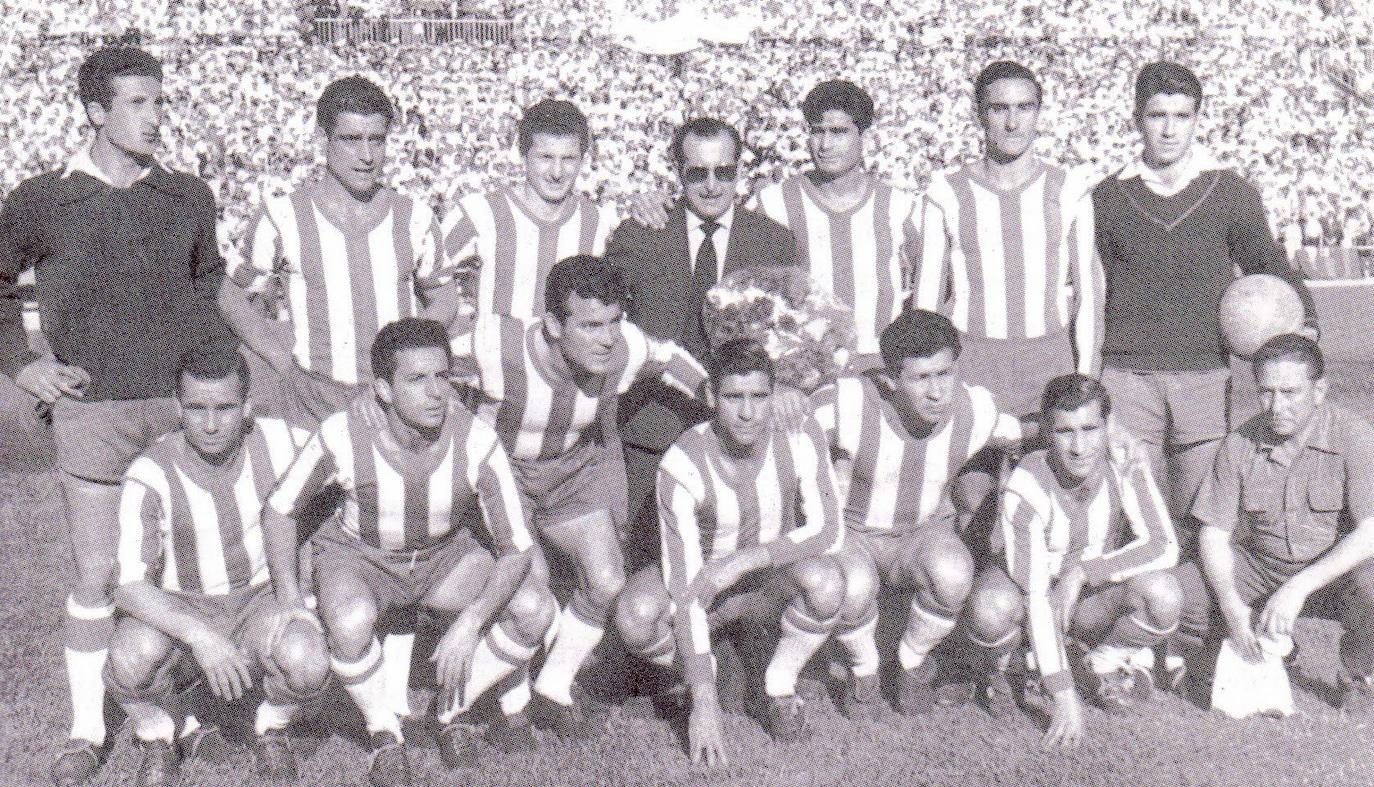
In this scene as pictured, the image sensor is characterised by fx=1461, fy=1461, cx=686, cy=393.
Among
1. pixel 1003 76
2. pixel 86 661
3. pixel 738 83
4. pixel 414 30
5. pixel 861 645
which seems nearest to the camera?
pixel 86 661

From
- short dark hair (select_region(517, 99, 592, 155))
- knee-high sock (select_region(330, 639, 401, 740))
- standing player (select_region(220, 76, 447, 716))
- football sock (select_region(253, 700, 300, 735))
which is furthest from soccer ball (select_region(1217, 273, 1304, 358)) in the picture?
football sock (select_region(253, 700, 300, 735))

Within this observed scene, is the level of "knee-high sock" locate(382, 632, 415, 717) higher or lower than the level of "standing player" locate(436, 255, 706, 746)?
lower

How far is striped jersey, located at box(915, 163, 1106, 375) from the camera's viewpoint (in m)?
4.36

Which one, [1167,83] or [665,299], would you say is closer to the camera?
[1167,83]

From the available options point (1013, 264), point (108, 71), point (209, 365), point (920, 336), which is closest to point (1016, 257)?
point (1013, 264)

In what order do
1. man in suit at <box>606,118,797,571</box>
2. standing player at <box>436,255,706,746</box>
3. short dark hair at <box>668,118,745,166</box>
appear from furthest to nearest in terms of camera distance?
man in suit at <box>606,118,797,571</box>, short dark hair at <box>668,118,745,166</box>, standing player at <box>436,255,706,746</box>

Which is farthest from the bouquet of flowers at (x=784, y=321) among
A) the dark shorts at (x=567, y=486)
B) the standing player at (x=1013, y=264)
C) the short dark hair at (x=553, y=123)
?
the short dark hair at (x=553, y=123)

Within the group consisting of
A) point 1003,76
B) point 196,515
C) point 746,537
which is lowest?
point 746,537

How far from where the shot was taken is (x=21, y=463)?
7535mm

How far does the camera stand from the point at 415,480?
3686mm

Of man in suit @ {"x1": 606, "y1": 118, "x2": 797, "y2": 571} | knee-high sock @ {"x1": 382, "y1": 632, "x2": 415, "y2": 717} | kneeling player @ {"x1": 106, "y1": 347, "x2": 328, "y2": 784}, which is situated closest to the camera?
kneeling player @ {"x1": 106, "y1": 347, "x2": 328, "y2": 784}

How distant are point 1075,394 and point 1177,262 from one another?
29.4 inches

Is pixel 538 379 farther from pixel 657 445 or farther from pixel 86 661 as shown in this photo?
pixel 86 661

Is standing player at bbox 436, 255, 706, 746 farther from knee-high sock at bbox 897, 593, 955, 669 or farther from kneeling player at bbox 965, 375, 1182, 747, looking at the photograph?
kneeling player at bbox 965, 375, 1182, 747
